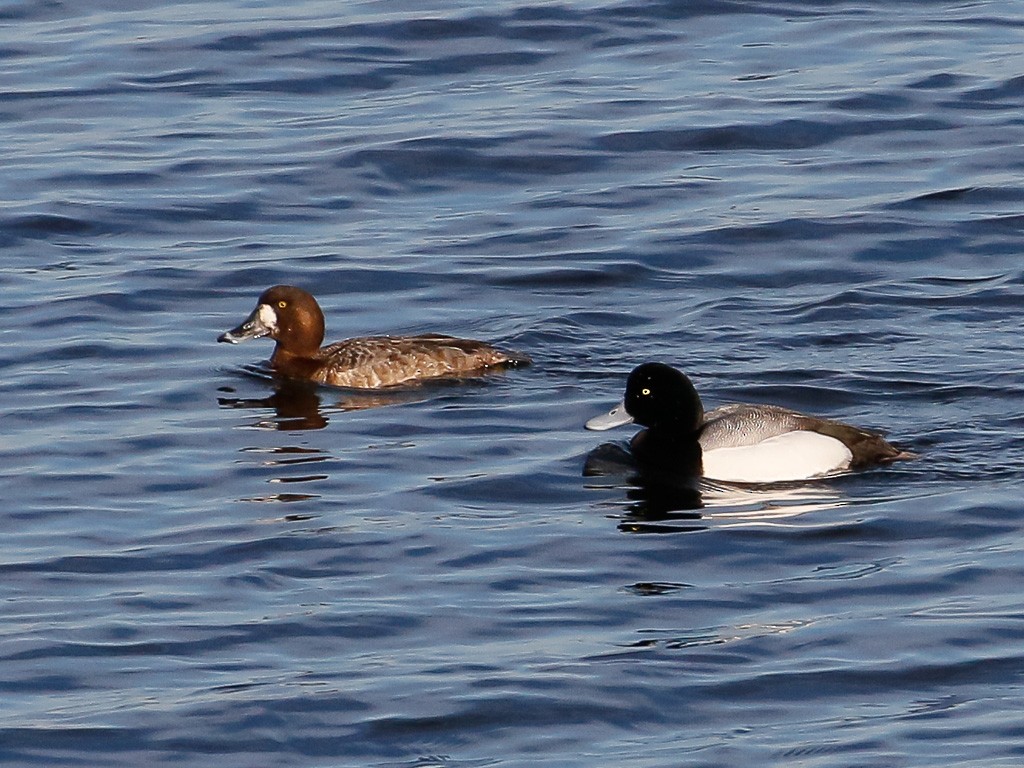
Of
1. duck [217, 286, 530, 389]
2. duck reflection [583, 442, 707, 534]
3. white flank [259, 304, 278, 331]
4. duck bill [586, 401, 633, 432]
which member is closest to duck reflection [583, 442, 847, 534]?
duck reflection [583, 442, 707, 534]

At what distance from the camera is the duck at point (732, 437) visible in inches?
437

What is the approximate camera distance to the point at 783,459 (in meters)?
11.1

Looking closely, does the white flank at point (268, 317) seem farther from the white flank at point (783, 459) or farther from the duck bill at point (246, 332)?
the white flank at point (783, 459)

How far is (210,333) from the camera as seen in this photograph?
46.2 feet

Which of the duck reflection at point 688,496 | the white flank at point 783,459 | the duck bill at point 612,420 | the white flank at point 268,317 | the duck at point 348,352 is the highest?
the white flank at point 268,317

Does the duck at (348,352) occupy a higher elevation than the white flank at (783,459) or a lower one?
higher

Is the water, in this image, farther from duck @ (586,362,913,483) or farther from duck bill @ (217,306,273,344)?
duck bill @ (217,306,273,344)

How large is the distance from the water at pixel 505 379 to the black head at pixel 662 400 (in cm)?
42

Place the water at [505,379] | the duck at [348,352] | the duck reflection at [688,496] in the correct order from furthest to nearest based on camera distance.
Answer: the duck at [348,352]
the duck reflection at [688,496]
the water at [505,379]

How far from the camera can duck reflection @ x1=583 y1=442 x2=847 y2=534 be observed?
10.5 meters

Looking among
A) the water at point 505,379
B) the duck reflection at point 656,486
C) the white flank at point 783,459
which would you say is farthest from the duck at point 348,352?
the white flank at point 783,459

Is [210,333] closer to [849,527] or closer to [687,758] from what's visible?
[849,527]

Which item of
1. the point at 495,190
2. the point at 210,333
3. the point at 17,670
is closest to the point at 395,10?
the point at 495,190

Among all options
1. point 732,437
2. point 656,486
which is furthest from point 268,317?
point 732,437
